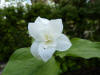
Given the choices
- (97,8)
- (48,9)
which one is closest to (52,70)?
(97,8)

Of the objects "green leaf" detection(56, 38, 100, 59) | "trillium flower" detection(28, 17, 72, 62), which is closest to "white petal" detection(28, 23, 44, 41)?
"trillium flower" detection(28, 17, 72, 62)

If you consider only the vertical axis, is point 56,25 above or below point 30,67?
above

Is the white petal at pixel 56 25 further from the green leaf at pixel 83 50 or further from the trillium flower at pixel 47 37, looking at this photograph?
the green leaf at pixel 83 50

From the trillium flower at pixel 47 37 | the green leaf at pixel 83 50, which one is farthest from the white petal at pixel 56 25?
the green leaf at pixel 83 50

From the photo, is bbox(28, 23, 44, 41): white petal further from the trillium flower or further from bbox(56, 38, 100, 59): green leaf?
Result: bbox(56, 38, 100, 59): green leaf

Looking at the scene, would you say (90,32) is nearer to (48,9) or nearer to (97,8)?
(97,8)

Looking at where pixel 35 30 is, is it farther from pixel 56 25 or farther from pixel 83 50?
pixel 83 50

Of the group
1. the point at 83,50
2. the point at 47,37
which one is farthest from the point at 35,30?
the point at 83,50
